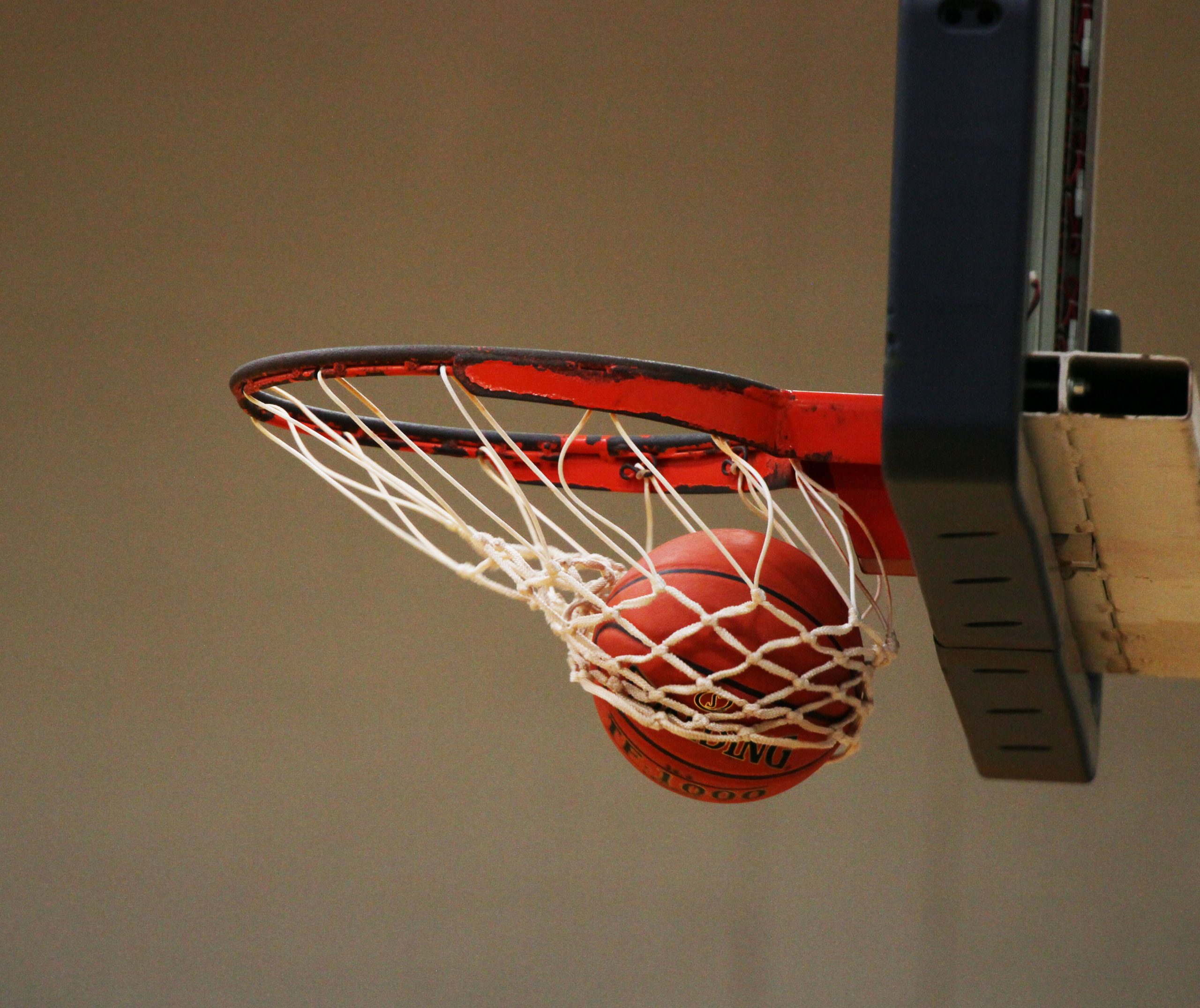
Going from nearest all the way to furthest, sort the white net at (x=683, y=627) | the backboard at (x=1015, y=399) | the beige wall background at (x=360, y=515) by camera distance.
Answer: the backboard at (x=1015, y=399), the white net at (x=683, y=627), the beige wall background at (x=360, y=515)

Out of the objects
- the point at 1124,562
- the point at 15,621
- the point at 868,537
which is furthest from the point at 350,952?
the point at 1124,562

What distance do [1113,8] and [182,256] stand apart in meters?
2.20

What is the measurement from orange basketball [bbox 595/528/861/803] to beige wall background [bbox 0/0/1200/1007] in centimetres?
187

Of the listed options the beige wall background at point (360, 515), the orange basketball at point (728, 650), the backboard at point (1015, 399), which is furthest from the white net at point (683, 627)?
the beige wall background at point (360, 515)

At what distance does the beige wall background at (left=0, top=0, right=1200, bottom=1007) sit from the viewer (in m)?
3.00

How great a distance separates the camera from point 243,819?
3086 mm

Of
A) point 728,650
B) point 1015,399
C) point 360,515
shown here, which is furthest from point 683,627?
point 360,515

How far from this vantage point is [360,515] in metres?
3.08

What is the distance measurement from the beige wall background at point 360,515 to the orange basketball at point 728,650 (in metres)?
1.87

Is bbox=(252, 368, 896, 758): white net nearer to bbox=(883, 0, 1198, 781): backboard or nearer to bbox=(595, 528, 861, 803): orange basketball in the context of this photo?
bbox=(595, 528, 861, 803): orange basketball

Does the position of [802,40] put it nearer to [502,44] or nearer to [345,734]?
[502,44]

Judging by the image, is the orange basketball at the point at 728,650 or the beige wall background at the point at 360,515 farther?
the beige wall background at the point at 360,515

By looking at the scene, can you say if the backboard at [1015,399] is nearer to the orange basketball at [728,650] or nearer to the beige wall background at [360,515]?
the orange basketball at [728,650]

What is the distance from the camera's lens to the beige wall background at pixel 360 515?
3.00m
